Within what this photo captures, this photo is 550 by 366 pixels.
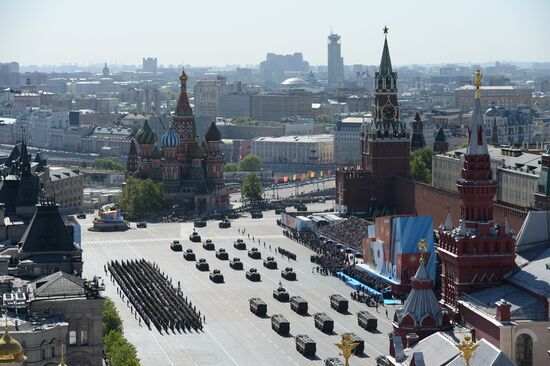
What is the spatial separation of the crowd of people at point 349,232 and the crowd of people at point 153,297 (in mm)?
19386

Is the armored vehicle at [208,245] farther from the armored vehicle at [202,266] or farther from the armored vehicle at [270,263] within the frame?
the armored vehicle at [270,263]

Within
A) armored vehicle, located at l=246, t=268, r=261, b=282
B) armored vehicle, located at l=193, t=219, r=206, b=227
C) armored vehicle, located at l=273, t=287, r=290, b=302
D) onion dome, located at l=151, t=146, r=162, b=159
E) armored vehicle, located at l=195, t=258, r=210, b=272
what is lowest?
armored vehicle, located at l=193, t=219, r=206, b=227

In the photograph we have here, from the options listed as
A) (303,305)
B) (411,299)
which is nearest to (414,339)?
(411,299)

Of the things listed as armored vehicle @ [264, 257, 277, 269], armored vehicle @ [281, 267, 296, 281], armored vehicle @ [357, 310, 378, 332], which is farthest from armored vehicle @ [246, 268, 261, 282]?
armored vehicle @ [357, 310, 378, 332]

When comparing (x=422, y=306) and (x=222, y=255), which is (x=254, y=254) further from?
(x=422, y=306)

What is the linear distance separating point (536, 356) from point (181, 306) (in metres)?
39.7

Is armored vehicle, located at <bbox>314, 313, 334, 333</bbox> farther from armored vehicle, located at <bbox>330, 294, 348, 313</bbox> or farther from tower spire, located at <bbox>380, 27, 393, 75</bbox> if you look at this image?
tower spire, located at <bbox>380, 27, 393, 75</bbox>

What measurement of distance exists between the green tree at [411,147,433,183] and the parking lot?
23.6 metres

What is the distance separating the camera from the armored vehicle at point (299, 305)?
340ft

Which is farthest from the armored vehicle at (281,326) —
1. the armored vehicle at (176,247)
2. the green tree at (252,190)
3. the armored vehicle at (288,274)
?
the green tree at (252,190)

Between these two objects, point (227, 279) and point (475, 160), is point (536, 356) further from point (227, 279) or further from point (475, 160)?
point (227, 279)

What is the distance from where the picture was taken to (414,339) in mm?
73812

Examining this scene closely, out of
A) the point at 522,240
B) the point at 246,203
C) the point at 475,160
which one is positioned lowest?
the point at 246,203

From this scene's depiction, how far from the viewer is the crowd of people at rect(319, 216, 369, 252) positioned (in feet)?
438
